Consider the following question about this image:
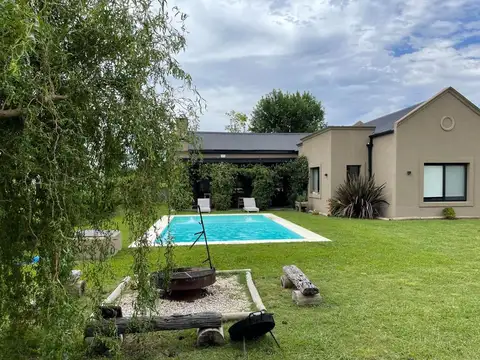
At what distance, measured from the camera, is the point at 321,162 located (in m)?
20.7

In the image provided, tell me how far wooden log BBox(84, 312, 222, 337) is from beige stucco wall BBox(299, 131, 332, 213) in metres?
15.9

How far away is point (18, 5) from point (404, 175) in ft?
57.0

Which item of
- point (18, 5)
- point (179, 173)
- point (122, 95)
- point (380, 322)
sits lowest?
point (380, 322)

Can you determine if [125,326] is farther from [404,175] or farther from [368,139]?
[368,139]

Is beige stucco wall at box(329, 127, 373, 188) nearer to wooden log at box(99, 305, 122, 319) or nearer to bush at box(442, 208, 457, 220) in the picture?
bush at box(442, 208, 457, 220)

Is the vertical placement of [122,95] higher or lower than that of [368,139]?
lower

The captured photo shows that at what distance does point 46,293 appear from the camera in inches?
119

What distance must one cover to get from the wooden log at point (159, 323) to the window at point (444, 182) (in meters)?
15.9

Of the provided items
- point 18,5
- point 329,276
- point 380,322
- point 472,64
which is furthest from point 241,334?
point 472,64

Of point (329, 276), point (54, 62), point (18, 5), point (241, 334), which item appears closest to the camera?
point (18, 5)

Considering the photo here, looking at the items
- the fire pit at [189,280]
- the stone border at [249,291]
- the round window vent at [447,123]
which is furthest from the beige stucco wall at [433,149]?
the fire pit at [189,280]

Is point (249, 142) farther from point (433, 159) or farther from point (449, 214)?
point (449, 214)

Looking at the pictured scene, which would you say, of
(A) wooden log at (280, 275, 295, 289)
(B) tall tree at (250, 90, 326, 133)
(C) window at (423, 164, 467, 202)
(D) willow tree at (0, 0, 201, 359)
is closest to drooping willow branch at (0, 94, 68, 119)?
(D) willow tree at (0, 0, 201, 359)

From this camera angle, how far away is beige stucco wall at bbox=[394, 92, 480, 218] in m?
17.2
